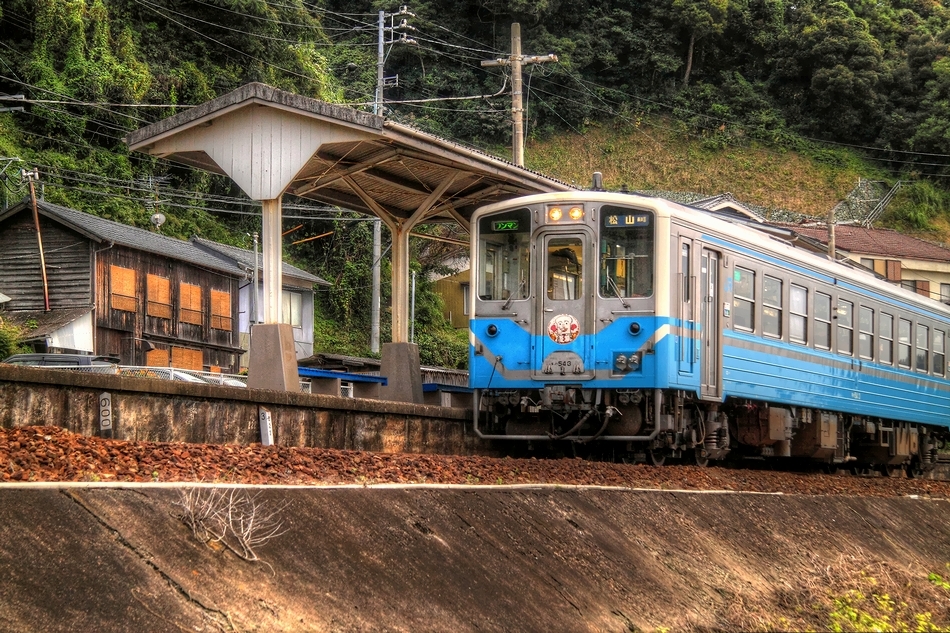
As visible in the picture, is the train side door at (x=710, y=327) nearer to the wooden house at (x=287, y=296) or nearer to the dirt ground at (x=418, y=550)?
the dirt ground at (x=418, y=550)

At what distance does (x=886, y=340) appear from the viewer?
17672mm

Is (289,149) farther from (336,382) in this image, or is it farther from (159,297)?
(159,297)

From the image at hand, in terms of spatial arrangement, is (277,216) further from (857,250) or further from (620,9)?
(620,9)

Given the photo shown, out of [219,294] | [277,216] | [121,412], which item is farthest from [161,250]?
[121,412]

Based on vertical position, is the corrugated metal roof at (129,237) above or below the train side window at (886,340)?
above

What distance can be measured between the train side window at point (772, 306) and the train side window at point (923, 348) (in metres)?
5.31

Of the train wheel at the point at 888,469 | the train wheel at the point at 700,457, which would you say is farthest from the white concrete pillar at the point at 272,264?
the train wheel at the point at 888,469

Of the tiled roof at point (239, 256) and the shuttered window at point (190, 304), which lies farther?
the tiled roof at point (239, 256)

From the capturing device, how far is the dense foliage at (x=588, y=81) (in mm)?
39594

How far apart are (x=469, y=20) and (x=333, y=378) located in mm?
41235

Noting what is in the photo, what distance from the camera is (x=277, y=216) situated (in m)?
12.6

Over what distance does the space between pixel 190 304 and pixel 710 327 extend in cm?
2149

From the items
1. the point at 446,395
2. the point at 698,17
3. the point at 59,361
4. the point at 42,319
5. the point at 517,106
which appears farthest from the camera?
the point at 698,17

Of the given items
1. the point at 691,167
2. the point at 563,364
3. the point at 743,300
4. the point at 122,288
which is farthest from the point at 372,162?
the point at 691,167
